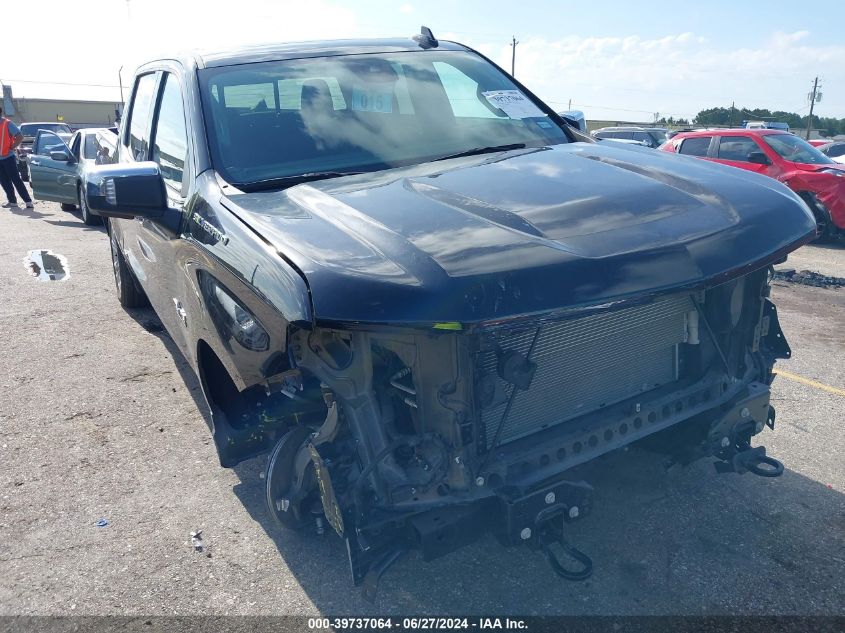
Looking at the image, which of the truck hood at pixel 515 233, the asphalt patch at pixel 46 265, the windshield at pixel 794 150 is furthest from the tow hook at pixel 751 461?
the windshield at pixel 794 150

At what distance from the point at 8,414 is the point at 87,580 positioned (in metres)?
2.06

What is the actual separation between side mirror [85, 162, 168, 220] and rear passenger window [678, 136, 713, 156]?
1054 centimetres

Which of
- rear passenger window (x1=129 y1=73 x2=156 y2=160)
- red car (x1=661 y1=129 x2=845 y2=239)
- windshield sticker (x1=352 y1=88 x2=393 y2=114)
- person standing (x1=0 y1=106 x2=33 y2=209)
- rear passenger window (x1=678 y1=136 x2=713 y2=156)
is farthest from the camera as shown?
person standing (x1=0 y1=106 x2=33 y2=209)

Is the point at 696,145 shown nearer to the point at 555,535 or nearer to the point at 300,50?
the point at 300,50

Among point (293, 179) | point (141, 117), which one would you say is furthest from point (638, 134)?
point (293, 179)

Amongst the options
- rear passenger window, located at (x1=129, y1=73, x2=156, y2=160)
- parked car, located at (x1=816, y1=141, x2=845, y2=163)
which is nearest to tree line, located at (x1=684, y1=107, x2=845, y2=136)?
parked car, located at (x1=816, y1=141, x2=845, y2=163)

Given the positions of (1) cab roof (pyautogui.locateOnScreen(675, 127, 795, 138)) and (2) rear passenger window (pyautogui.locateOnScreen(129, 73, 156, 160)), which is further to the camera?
(1) cab roof (pyautogui.locateOnScreen(675, 127, 795, 138))

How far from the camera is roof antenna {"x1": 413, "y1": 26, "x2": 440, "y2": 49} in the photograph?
420 centimetres

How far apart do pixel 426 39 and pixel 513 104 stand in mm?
699

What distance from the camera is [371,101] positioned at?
3.55m

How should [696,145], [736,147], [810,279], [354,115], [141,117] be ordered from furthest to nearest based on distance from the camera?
[696,145] → [736,147] → [810,279] → [141,117] → [354,115]

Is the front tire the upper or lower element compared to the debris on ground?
upper

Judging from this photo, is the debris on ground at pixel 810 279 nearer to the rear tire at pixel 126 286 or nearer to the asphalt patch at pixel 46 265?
the rear tire at pixel 126 286

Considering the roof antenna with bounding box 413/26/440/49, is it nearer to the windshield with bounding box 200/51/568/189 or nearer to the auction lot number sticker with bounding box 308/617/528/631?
the windshield with bounding box 200/51/568/189
